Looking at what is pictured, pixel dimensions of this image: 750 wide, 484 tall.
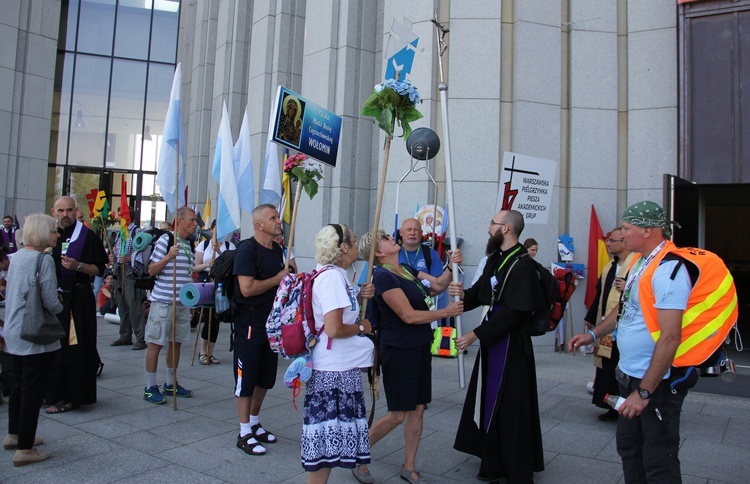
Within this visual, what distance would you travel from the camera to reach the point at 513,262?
4043 millimetres

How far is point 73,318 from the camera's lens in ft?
18.9

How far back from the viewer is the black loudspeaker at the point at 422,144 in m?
8.12

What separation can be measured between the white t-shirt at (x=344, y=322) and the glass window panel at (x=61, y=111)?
23.3 meters

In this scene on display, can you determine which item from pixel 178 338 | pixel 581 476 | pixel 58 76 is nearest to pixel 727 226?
pixel 581 476

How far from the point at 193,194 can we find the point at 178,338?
39.9 ft

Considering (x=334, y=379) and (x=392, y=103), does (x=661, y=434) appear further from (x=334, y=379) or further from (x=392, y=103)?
(x=392, y=103)

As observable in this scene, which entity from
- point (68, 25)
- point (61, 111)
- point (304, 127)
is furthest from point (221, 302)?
point (68, 25)

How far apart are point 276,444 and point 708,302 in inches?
143

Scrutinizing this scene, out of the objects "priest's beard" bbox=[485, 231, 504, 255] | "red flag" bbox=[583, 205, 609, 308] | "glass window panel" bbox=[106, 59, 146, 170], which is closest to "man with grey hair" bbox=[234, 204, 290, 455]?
"priest's beard" bbox=[485, 231, 504, 255]

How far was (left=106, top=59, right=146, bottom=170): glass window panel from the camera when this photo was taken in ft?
78.1

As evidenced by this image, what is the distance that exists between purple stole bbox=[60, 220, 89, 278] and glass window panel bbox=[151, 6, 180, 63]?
21265 mm

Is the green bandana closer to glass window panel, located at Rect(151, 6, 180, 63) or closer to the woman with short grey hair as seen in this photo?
the woman with short grey hair

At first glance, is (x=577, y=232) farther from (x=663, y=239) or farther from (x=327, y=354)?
(x=327, y=354)

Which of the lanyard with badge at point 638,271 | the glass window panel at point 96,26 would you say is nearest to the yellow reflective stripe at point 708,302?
the lanyard with badge at point 638,271
